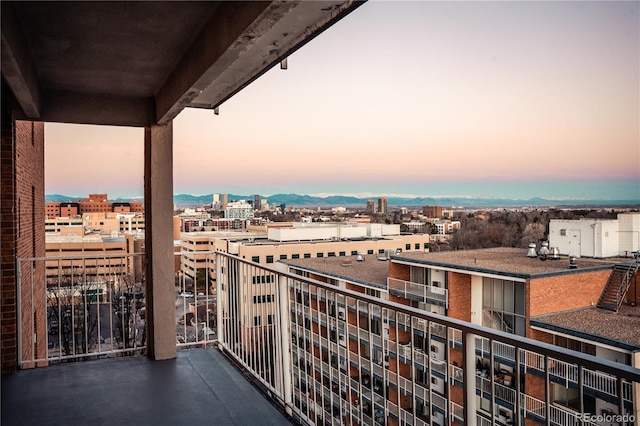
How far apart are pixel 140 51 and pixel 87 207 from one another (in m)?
14.9

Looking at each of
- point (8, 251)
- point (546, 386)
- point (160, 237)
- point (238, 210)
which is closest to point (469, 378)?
point (546, 386)

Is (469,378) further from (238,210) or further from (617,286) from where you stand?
(238,210)

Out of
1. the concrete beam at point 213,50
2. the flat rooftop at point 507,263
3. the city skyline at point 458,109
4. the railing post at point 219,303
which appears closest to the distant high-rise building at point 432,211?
the flat rooftop at point 507,263

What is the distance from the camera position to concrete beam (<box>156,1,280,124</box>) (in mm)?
2244

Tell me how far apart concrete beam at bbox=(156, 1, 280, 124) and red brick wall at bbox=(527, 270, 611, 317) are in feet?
Answer: 52.7

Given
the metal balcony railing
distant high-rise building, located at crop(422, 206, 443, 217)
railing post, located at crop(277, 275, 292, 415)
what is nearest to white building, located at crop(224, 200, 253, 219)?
distant high-rise building, located at crop(422, 206, 443, 217)

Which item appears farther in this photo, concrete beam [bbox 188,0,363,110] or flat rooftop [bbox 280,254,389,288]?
flat rooftop [bbox 280,254,389,288]

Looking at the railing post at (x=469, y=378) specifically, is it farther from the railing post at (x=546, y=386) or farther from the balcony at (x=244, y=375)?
the balcony at (x=244, y=375)

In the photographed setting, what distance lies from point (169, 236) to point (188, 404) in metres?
1.78

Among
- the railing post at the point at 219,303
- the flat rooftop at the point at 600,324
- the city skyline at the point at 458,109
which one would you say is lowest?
the flat rooftop at the point at 600,324

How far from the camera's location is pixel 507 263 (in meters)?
20.1

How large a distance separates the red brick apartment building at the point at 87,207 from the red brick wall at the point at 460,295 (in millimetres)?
13410

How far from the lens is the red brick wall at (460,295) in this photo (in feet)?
66.3

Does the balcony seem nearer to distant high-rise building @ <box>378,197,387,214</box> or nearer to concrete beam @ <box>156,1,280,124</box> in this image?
concrete beam @ <box>156,1,280,124</box>
